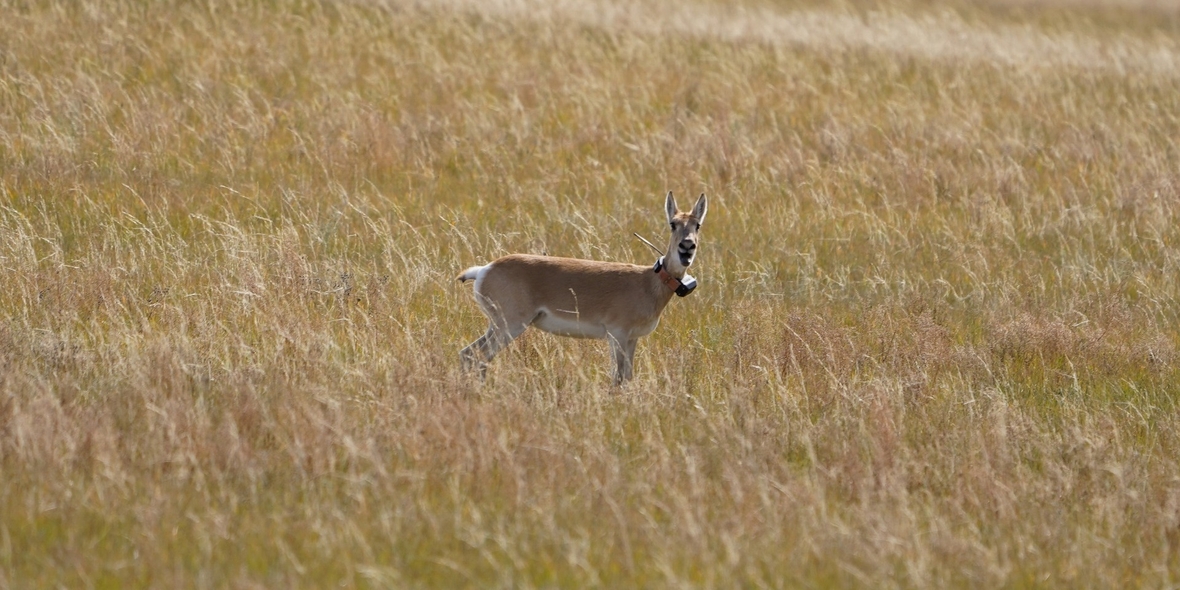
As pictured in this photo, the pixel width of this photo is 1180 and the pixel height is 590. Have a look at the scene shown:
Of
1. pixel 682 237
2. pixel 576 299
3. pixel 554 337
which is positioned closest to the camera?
pixel 682 237

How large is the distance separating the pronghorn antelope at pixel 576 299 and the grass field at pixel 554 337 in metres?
0.20

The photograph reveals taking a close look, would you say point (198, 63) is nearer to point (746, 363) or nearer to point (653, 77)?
point (653, 77)

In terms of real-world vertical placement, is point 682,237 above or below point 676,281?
above

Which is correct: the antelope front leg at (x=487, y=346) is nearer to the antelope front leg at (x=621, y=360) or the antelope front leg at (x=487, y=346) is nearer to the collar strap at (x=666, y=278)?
the antelope front leg at (x=621, y=360)

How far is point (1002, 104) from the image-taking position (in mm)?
17297

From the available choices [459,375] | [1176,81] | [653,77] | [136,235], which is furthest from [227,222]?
[1176,81]

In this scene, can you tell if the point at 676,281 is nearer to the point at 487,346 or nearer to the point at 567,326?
the point at 567,326

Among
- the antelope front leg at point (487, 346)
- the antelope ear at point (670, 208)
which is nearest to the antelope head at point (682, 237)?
the antelope ear at point (670, 208)

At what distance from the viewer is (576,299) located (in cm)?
810

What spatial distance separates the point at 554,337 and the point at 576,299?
2.74ft

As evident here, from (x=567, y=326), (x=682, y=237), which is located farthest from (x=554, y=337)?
(x=682, y=237)

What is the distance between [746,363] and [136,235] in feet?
15.9

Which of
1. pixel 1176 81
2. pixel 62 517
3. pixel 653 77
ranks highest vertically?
pixel 62 517

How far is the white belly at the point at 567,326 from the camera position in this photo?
8098mm
